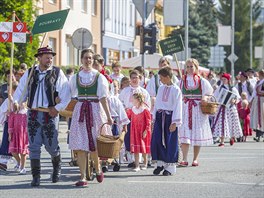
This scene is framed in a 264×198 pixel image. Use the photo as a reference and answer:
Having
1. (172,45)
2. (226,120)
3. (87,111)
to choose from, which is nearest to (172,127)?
(87,111)

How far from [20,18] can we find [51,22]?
1339 cm

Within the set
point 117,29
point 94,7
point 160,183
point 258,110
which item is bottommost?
point 160,183

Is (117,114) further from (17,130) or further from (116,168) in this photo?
(17,130)

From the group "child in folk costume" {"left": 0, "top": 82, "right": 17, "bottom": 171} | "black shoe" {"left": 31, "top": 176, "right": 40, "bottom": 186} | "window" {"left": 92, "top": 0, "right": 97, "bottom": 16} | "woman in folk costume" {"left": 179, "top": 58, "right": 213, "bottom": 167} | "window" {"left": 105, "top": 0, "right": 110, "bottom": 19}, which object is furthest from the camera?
"window" {"left": 105, "top": 0, "right": 110, "bottom": 19}

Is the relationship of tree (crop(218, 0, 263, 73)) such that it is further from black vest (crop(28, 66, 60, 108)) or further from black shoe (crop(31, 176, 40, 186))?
black shoe (crop(31, 176, 40, 186))

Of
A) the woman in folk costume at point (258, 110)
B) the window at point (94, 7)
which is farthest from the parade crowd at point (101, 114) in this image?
the window at point (94, 7)

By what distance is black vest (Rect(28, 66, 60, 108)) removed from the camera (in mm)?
14141

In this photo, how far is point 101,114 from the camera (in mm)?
14312

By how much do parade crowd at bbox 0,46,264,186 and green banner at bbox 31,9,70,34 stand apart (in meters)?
0.79

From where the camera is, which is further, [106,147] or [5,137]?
[5,137]

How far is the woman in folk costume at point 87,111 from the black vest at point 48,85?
0.30m

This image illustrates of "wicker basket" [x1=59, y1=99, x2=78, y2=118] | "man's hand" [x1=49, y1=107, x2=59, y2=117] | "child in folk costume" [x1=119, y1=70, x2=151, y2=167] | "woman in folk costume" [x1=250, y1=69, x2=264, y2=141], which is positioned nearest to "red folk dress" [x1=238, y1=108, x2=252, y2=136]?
"woman in folk costume" [x1=250, y1=69, x2=264, y2=141]

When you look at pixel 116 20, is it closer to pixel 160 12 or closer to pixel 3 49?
pixel 160 12

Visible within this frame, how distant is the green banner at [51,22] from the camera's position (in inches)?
635
